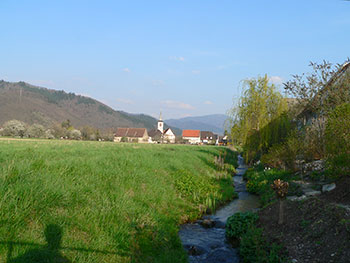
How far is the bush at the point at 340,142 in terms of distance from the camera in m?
8.54

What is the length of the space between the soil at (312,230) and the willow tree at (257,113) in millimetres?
14390

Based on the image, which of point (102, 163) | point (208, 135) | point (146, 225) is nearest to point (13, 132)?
point (102, 163)

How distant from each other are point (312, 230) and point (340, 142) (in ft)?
13.2

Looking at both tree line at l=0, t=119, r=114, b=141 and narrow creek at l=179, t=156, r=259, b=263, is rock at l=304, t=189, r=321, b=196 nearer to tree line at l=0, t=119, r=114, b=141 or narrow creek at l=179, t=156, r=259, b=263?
narrow creek at l=179, t=156, r=259, b=263

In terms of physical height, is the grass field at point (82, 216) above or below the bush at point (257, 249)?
above

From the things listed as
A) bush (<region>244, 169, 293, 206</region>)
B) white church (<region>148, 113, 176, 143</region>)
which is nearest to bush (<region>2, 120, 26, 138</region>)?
white church (<region>148, 113, 176, 143</region>)

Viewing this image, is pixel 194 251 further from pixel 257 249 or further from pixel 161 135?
pixel 161 135

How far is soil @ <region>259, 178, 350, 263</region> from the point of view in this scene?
17.1ft

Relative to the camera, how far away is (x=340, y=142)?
887 cm

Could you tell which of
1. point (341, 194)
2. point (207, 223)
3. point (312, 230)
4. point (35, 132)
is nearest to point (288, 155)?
point (341, 194)

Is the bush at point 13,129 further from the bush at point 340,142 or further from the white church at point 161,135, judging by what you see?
the bush at point 340,142

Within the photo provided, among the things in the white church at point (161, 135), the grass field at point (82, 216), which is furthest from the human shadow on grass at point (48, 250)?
the white church at point (161, 135)

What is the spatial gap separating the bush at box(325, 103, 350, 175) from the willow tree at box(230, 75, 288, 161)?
12.6m

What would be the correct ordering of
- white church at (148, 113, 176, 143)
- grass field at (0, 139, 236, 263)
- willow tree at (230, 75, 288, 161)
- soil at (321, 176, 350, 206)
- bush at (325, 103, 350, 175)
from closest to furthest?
1. grass field at (0, 139, 236, 263)
2. soil at (321, 176, 350, 206)
3. bush at (325, 103, 350, 175)
4. willow tree at (230, 75, 288, 161)
5. white church at (148, 113, 176, 143)
